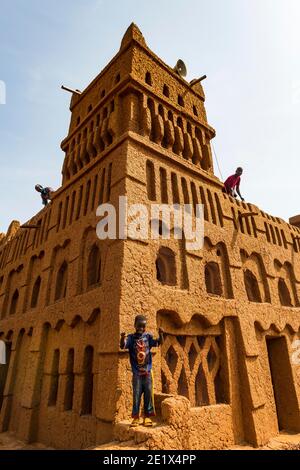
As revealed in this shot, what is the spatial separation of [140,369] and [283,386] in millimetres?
7149

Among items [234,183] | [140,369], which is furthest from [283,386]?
[234,183]

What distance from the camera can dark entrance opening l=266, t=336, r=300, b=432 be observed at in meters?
8.88

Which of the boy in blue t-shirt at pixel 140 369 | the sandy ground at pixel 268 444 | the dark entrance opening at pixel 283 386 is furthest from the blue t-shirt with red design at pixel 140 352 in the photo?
the dark entrance opening at pixel 283 386

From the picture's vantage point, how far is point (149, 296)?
21.1 feet

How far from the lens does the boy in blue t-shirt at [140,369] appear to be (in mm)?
4547

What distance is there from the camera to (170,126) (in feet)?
31.3

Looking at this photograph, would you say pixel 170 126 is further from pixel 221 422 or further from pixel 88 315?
pixel 221 422

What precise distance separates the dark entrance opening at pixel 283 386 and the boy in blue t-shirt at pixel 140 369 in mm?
6683

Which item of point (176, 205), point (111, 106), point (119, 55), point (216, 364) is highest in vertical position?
point (119, 55)

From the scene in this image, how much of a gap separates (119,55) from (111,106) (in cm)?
215

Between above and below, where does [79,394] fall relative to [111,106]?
below

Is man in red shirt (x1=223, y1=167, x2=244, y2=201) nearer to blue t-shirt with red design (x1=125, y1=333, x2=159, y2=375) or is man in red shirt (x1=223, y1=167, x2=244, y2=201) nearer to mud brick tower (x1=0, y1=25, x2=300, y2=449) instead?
mud brick tower (x1=0, y1=25, x2=300, y2=449)

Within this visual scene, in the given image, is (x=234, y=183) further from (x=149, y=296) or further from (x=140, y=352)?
(x=140, y=352)

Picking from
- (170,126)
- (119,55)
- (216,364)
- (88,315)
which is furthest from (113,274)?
(119,55)
